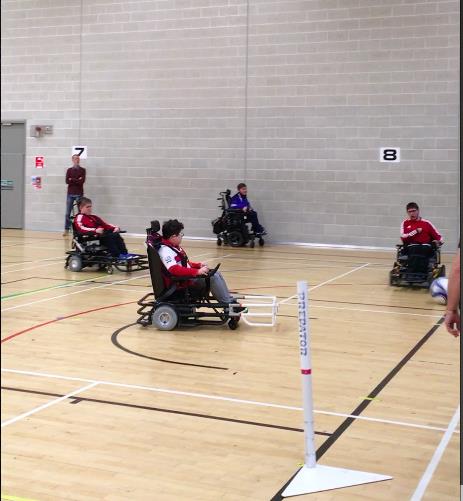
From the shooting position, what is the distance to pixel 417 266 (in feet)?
34.2

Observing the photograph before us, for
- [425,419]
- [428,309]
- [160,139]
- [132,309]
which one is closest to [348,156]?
[160,139]

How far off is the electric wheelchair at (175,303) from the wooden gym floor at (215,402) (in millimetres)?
138

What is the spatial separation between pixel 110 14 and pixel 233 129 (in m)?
4.32

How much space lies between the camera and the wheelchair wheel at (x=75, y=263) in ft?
37.6

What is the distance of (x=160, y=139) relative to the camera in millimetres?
17656

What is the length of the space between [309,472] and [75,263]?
8.43m

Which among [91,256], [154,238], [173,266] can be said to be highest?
[154,238]

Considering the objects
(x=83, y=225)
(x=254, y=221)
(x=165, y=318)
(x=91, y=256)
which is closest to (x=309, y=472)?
(x=165, y=318)

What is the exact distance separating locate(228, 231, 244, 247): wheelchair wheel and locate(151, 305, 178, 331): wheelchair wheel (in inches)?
348

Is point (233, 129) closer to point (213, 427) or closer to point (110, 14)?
point (110, 14)

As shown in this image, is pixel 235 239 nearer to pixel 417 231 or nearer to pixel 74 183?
pixel 74 183

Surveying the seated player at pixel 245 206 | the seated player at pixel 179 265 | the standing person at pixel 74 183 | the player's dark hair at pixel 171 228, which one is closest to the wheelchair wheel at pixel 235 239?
the seated player at pixel 245 206

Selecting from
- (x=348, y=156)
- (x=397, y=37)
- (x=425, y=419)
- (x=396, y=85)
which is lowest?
(x=425, y=419)

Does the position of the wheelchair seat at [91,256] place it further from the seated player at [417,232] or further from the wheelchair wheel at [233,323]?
the wheelchair wheel at [233,323]
